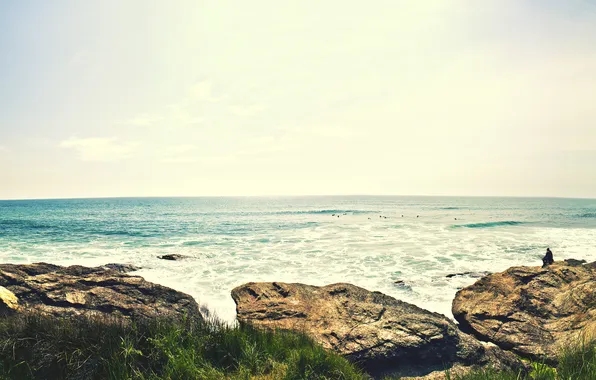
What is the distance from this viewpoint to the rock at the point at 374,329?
261 inches

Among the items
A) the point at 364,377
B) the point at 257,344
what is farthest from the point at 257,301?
the point at 364,377

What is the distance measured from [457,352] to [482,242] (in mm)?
28640

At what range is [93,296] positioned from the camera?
9.95 meters

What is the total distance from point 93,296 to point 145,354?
261 inches

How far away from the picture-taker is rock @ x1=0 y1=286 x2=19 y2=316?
8.70m

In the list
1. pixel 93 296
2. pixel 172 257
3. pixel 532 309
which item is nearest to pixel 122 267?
pixel 172 257

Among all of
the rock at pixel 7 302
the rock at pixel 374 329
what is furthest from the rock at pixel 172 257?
the rock at pixel 374 329

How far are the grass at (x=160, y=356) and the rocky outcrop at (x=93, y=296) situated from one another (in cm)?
396

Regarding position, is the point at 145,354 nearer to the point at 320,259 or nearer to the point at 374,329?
the point at 374,329

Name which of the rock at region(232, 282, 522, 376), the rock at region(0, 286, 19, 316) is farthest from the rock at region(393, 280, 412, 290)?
the rock at region(0, 286, 19, 316)

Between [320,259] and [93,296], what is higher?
[93,296]

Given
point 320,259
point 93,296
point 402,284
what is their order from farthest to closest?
point 320,259, point 402,284, point 93,296

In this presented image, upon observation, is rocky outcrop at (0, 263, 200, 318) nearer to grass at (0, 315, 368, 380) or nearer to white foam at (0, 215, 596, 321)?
white foam at (0, 215, 596, 321)

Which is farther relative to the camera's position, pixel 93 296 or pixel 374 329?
pixel 93 296
